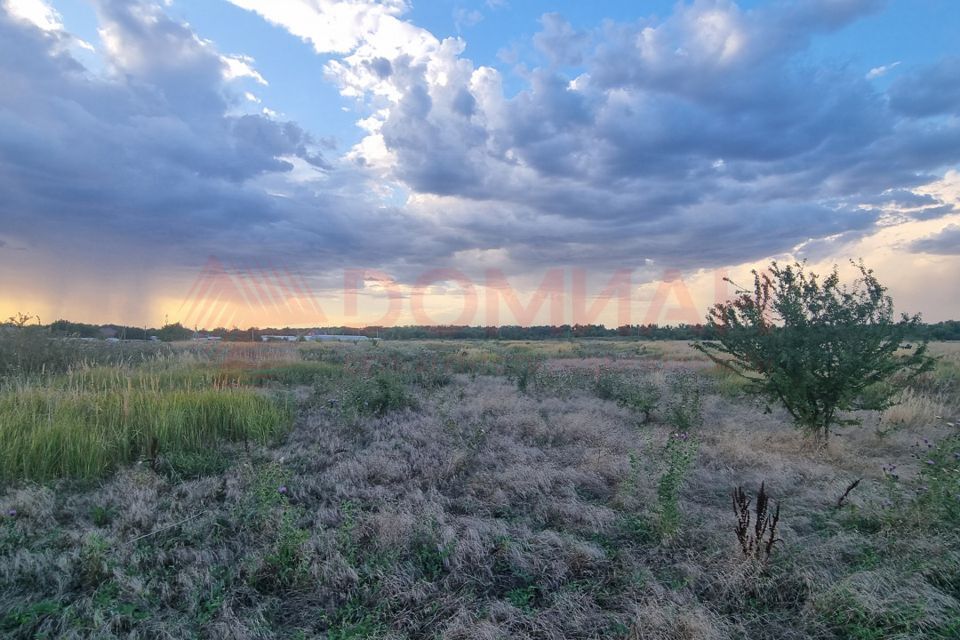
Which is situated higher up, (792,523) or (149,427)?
(149,427)

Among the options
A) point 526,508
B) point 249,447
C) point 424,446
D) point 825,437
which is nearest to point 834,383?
point 825,437

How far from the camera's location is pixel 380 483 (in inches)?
204

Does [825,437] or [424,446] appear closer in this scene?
[424,446]

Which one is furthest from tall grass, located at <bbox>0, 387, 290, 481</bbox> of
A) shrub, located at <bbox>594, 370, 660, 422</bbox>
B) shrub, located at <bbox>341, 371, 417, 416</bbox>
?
shrub, located at <bbox>594, 370, 660, 422</bbox>

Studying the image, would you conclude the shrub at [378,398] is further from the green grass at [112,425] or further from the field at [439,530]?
the green grass at [112,425]

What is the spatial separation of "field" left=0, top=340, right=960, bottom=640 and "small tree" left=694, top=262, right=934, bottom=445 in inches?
28.6

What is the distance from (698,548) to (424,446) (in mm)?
3579

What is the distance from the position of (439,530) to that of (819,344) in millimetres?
6331

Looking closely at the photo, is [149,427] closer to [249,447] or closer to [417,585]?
[249,447]

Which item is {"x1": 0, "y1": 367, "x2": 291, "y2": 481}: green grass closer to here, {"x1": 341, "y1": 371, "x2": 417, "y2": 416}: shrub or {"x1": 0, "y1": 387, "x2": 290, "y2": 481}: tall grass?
{"x1": 0, "y1": 387, "x2": 290, "y2": 481}: tall grass

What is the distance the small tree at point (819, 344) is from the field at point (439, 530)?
28.6 inches

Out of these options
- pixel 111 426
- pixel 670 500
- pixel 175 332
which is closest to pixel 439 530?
pixel 670 500

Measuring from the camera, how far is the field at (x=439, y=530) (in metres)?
2.96

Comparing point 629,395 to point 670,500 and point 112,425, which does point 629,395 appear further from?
point 112,425
